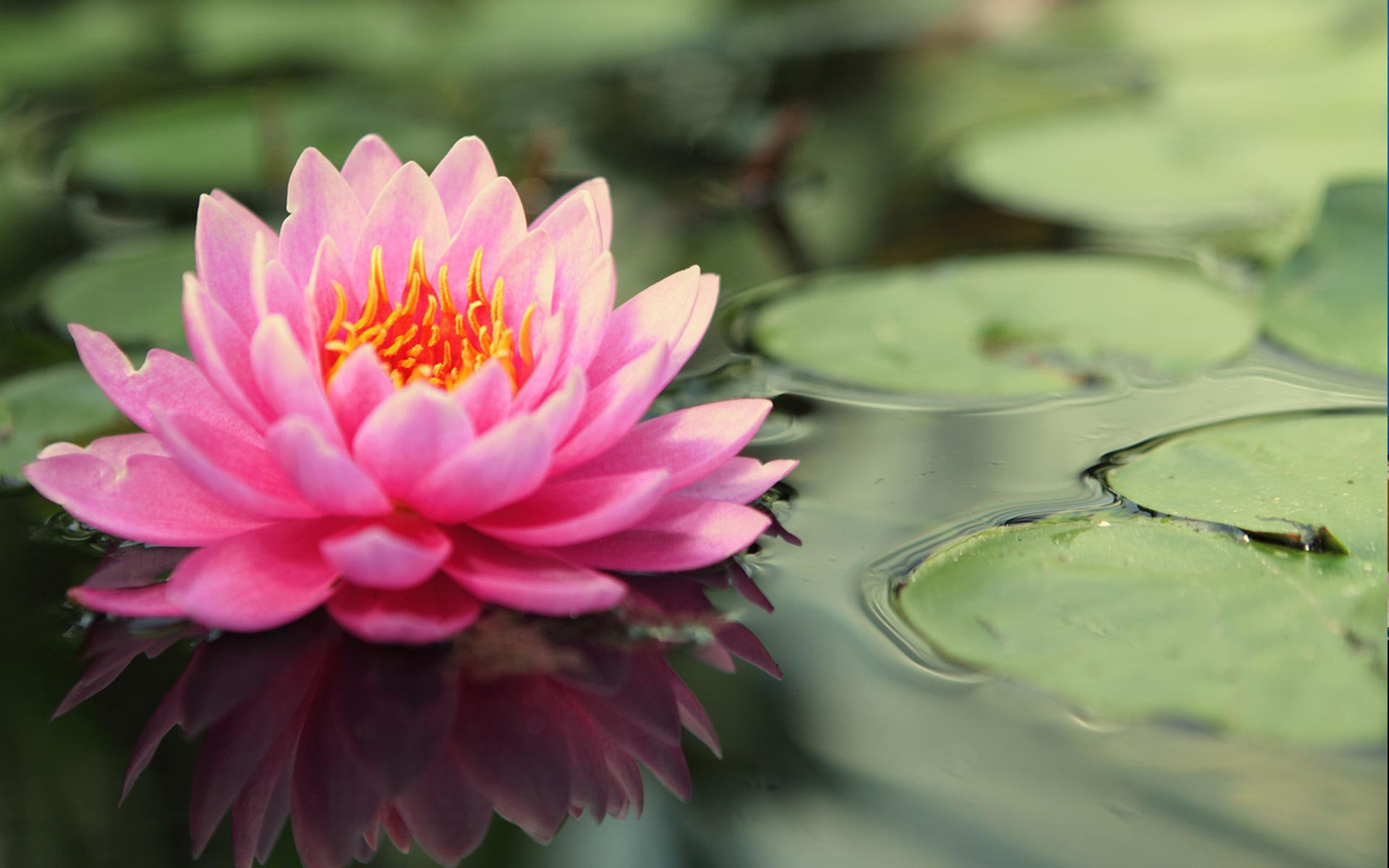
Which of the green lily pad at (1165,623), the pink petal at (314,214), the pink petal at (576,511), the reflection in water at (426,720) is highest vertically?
the pink petal at (314,214)

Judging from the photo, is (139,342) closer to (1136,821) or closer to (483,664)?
(483,664)

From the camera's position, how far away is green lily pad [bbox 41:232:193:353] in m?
1.43

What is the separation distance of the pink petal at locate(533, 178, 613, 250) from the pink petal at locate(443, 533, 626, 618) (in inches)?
11.1

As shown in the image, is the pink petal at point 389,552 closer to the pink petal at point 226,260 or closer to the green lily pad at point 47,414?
the pink petal at point 226,260

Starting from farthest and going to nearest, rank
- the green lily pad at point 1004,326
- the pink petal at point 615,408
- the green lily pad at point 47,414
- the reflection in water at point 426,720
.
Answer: the green lily pad at point 1004,326
the green lily pad at point 47,414
the pink petal at point 615,408
the reflection in water at point 426,720

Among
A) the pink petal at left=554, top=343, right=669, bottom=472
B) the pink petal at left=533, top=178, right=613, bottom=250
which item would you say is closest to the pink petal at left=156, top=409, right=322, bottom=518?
the pink petal at left=554, top=343, right=669, bottom=472

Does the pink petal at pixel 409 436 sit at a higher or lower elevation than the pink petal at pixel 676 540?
higher

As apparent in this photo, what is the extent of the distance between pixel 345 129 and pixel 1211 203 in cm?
155

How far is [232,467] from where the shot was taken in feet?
2.92

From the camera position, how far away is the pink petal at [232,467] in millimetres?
812

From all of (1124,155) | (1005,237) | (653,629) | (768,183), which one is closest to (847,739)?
(653,629)

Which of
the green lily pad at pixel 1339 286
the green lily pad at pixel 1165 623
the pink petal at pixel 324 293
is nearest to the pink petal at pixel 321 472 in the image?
the pink petal at pixel 324 293

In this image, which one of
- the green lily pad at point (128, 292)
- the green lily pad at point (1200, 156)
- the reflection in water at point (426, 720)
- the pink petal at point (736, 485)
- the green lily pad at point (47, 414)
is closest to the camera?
the reflection in water at point (426, 720)

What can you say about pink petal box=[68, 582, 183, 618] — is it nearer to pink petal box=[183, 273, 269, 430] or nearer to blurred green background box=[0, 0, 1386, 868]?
blurred green background box=[0, 0, 1386, 868]
